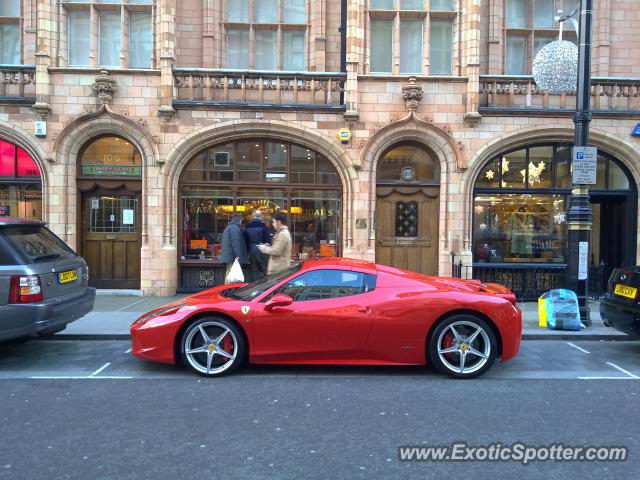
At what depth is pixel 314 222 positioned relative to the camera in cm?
1197

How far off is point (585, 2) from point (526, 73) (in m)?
4.13

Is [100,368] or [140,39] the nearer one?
[100,368]

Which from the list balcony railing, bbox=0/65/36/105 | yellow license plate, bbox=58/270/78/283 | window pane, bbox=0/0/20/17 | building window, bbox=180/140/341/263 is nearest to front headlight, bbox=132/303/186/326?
yellow license plate, bbox=58/270/78/283

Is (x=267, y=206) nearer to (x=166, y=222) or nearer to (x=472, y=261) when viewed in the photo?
(x=166, y=222)

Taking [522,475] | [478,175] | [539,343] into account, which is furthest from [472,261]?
[522,475]

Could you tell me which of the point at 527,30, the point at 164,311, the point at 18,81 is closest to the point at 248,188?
the point at 18,81

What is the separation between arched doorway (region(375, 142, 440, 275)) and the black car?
200 inches

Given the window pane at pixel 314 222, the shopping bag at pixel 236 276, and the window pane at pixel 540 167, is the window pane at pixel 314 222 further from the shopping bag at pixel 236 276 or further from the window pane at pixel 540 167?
the window pane at pixel 540 167

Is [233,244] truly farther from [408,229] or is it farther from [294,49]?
[294,49]

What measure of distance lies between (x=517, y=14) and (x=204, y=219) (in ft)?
29.8

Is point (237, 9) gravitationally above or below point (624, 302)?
above

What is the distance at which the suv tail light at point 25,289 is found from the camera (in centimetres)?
568

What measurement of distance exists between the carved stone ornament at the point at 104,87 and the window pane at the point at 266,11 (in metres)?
3.71

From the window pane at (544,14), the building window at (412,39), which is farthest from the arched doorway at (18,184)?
the window pane at (544,14)
